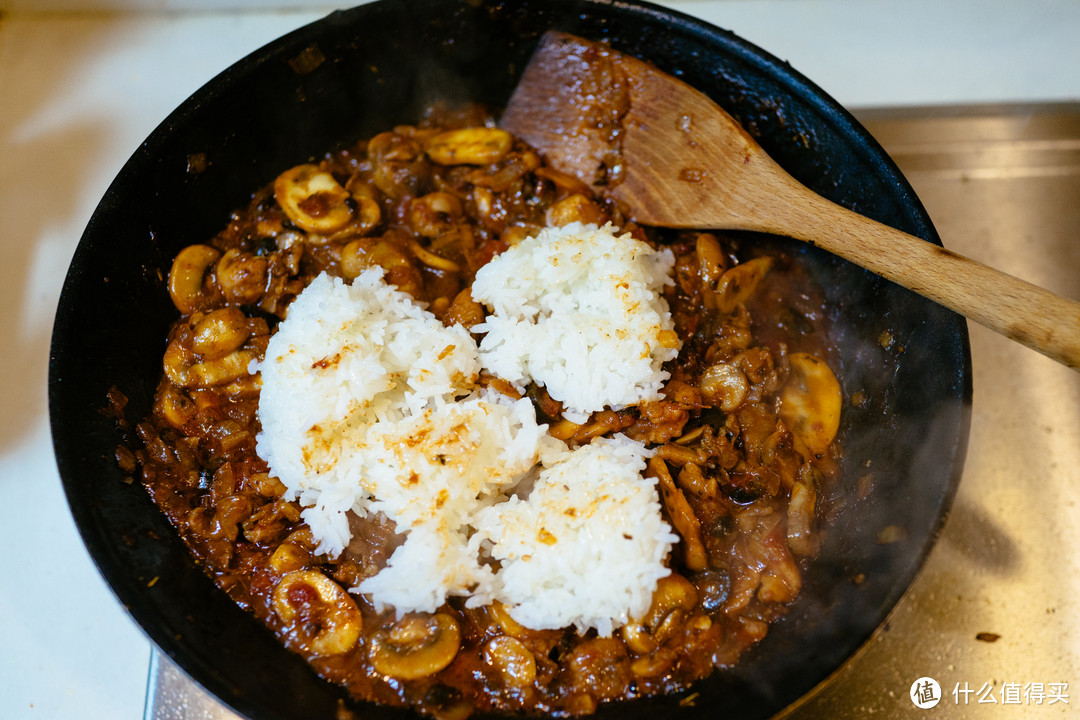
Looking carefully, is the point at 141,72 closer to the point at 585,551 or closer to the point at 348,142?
the point at 348,142

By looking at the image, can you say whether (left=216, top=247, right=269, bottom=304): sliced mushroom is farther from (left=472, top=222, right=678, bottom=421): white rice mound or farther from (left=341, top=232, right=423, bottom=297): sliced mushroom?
(left=472, top=222, right=678, bottom=421): white rice mound

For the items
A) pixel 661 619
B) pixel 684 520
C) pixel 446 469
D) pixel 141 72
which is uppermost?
pixel 141 72

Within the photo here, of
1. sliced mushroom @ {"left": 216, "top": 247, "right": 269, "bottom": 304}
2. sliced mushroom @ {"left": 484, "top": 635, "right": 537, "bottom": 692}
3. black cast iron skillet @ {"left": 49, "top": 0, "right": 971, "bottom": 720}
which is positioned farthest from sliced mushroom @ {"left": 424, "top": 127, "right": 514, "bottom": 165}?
sliced mushroom @ {"left": 484, "top": 635, "right": 537, "bottom": 692}

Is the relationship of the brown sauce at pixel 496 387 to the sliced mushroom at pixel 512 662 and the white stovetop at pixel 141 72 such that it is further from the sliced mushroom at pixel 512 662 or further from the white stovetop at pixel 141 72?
the white stovetop at pixel 141 72

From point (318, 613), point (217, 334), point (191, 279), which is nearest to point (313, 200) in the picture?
point (191, 279)

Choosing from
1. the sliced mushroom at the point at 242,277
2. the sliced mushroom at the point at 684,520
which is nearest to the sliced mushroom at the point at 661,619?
the sliced mushroom at the point at 684,520

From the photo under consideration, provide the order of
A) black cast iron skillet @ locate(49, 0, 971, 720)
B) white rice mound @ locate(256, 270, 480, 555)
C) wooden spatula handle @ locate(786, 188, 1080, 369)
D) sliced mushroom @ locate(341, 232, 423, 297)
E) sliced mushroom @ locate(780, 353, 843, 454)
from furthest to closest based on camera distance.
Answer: sliced mushroom @ locate(341, 232, 423, 297), sliced mushroom @ locate(780, 353, 843, 454), white rice mound @ locate(256, 270, 480, 555), black cast iron skillet @ locate(49, 0, 971, 720), wooden spatula handle @ locate(786, 188, 1080, 369)

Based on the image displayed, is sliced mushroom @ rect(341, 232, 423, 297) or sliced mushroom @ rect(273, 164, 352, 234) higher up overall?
sliced mushroom @ rect(273, 164, 352, 234)
